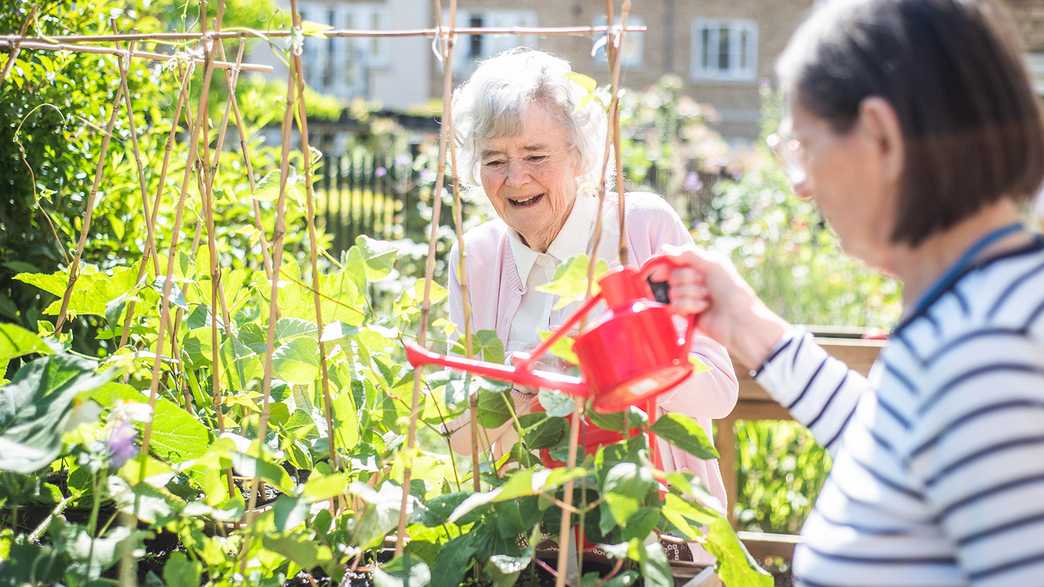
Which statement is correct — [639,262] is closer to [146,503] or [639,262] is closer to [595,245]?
[595,245]

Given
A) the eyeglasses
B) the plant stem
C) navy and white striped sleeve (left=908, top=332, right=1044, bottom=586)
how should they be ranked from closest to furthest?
navy and white striped sleeve (left=908, top=332, right=1044, bottom=586), the eyeglasses, the plant stem

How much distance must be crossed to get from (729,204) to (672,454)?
13.7ft

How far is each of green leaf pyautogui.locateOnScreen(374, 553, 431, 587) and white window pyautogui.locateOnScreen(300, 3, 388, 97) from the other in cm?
1970

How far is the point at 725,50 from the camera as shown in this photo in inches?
824

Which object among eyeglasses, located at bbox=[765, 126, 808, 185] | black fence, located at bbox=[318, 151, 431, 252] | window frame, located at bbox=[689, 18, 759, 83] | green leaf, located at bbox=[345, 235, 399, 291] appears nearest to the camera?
eyeglasses, located at bbox=[765, 126, 808, 185]

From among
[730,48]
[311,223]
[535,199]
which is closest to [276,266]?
[311,223]

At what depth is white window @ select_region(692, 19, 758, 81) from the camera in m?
20.7

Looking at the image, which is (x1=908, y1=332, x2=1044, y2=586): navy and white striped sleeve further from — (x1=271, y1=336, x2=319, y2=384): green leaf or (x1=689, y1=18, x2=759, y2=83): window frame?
(x1=689, y1=18, x2=759, y2=83): window frame

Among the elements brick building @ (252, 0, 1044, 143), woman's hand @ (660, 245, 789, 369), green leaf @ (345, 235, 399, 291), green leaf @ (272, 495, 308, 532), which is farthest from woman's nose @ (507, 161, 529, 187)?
brick building @ (252, 0, 1044, 143)

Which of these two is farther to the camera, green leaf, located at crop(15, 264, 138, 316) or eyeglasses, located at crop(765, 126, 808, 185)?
green leaf, located at crop(15, 264, 138, 316)

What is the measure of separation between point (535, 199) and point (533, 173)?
0.18ft

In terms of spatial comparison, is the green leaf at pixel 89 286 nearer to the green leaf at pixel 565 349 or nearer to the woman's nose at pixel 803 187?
the green leaf at pixel 565 349

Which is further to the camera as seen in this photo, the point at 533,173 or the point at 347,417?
the point at 533,173

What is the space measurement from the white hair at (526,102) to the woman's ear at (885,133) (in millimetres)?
1005
